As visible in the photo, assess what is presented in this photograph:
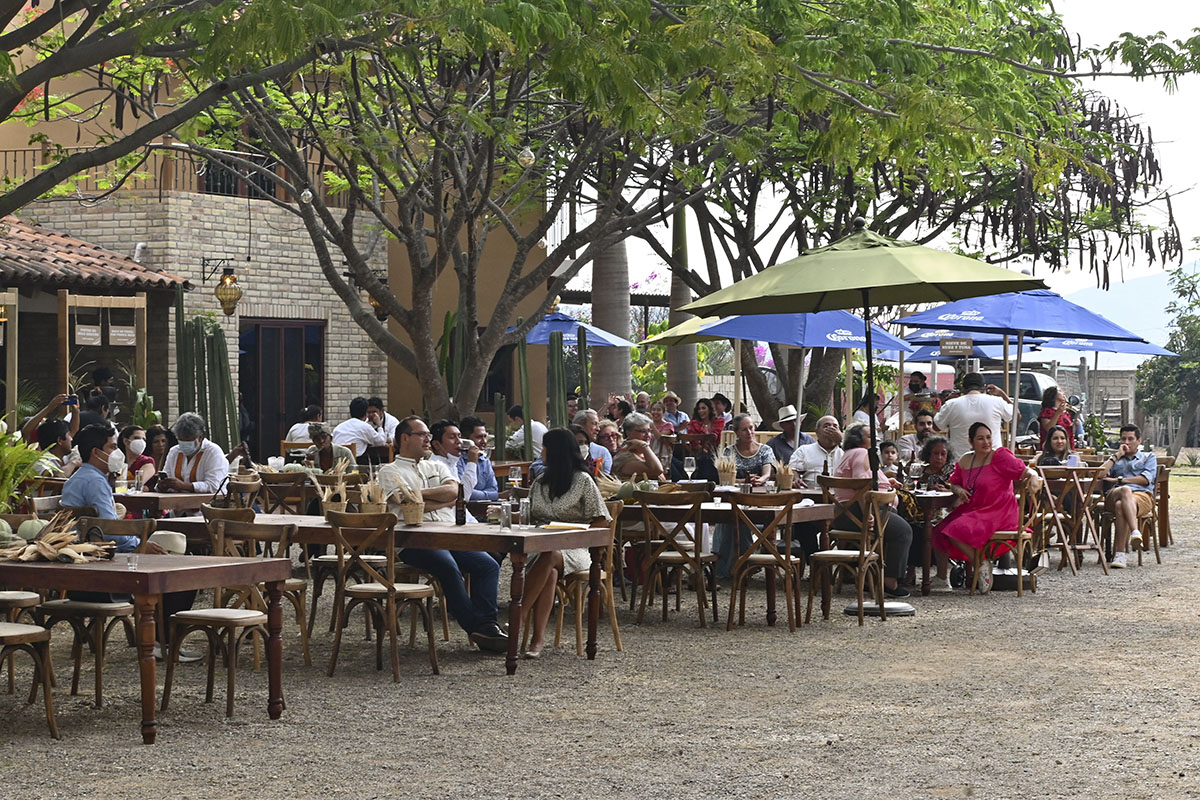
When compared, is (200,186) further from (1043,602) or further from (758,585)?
(1043,602)

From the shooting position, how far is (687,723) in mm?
7473

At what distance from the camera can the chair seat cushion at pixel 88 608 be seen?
25.5 ft

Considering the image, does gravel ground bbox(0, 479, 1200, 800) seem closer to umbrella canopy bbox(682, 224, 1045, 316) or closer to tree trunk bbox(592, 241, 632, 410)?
umbrella canopy bbox(682, 224, 1045, 316)

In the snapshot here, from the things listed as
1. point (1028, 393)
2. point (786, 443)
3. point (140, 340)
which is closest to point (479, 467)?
point (786, 443)

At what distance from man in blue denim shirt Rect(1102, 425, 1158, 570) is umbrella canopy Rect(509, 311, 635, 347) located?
6.12m

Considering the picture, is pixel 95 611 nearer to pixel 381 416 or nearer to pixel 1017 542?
pixel 1017 542

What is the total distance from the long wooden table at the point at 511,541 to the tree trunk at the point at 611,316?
1126 cm

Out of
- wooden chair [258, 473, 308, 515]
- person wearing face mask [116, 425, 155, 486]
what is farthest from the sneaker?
person wearing face mask [116, 425, 155, 486]

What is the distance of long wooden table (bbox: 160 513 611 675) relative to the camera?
8.66m

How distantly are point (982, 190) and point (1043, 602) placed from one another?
33.0 feet

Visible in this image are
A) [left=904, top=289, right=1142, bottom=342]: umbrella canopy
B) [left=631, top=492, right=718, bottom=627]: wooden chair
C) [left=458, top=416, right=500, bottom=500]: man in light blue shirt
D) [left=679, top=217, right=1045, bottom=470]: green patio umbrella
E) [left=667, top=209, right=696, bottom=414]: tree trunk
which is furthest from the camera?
[left=667, top=209, right=696, bottom=414]: tree trunk

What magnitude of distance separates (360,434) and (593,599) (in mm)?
7531

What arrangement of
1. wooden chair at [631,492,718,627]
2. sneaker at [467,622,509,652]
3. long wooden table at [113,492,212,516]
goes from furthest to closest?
long wooden table at [113,492,212,516]
wooden chair at [631,492,718,627]
sneaker at [467,622,509,652]

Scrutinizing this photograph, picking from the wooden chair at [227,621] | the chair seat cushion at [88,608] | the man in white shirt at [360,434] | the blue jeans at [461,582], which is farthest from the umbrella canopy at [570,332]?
the chair seat cushion at [88,608]
